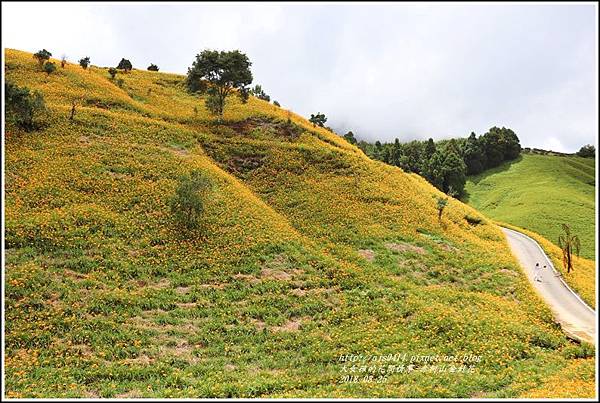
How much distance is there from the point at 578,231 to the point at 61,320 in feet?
269

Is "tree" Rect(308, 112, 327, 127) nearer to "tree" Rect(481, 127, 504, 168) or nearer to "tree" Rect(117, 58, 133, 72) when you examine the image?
"tree" Rect(117, 58, 133, 72)

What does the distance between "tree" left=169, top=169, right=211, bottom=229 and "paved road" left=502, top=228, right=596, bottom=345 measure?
2881 centimetres

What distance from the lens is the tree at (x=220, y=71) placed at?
65.7m

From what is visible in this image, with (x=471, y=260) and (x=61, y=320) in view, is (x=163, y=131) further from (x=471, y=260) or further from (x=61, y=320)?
(x=471, y=260)

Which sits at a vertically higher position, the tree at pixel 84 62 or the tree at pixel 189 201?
the tree at pixel 84 62

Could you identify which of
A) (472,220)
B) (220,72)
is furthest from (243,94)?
(472,220)

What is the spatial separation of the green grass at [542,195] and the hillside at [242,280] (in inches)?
1366

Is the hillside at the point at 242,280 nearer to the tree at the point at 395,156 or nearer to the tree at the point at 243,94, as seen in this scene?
the tree at the point at 243,94

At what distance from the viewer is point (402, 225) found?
44469 millimetres

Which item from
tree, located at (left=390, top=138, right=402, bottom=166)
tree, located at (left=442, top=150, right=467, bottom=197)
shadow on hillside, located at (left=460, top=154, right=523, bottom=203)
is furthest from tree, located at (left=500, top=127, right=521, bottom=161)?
tree, located at (left=442, top=150, right=467, bottom=197)

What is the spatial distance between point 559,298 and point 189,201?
3211cm

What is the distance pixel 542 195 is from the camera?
94.9 meters

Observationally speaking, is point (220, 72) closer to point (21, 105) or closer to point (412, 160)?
point (21, 105)

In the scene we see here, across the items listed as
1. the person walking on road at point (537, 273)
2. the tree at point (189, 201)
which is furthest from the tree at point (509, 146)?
the tree at point (189, 201)
